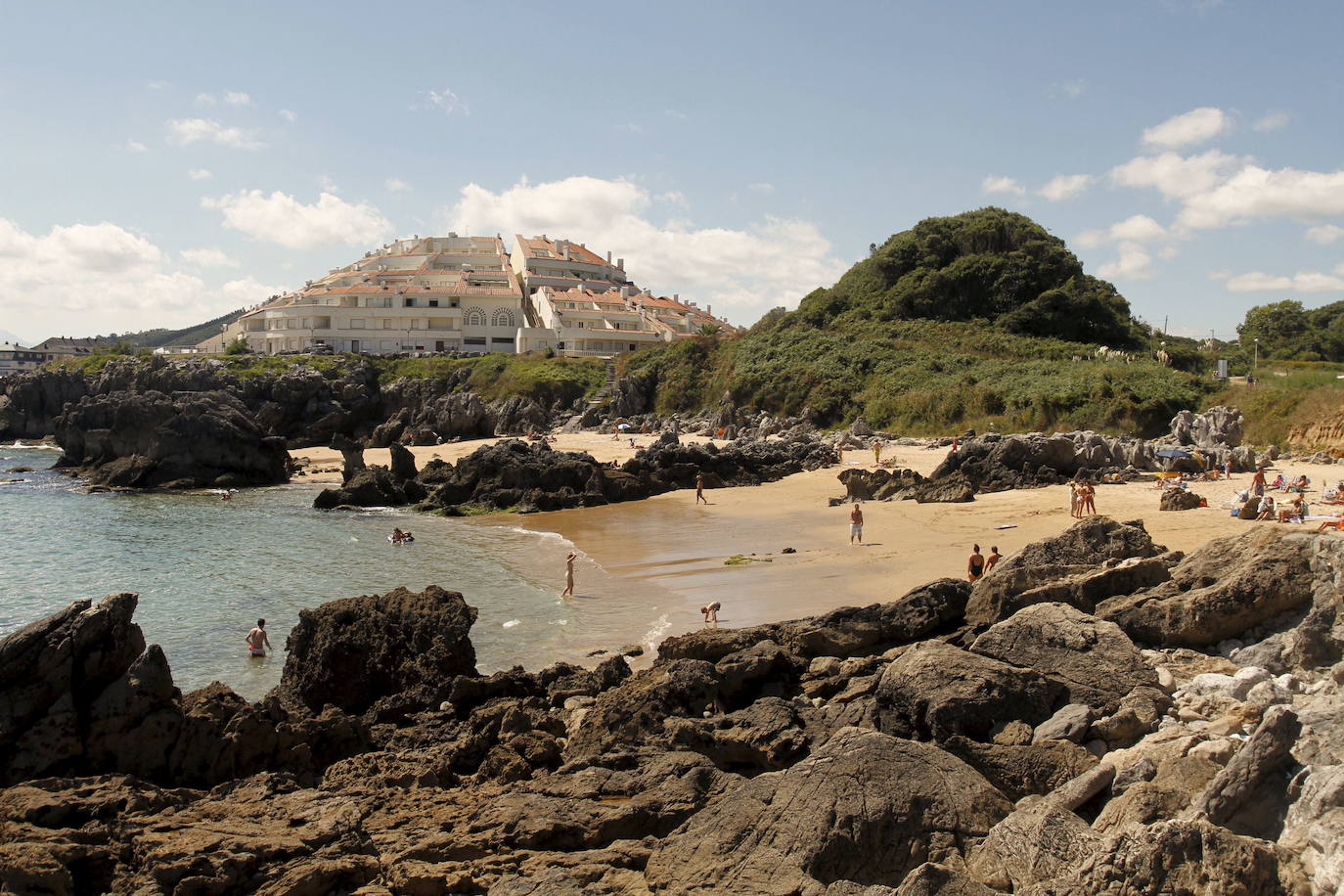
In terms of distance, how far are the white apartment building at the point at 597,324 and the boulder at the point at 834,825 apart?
6271cm

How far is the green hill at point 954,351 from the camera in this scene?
38125mm

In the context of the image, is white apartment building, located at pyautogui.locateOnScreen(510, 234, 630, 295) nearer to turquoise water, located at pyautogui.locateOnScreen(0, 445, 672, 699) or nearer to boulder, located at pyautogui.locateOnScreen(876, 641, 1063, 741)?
turquoise water, located at pyautogui.locateOnScreen(0, 445, 672, 699)

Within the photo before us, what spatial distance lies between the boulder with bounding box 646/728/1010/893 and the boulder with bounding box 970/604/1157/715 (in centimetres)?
231

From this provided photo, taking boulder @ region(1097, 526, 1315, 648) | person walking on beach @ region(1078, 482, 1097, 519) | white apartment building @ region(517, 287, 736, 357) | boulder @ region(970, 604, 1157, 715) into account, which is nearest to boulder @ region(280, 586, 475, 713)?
boulder @ region(970, 604, 1157, 715)

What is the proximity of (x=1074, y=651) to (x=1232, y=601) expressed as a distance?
2.03 meters

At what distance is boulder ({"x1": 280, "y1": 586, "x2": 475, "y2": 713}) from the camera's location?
10391 millimetres

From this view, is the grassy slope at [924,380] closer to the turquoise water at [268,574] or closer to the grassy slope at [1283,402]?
the grassy slope at [1283,402]

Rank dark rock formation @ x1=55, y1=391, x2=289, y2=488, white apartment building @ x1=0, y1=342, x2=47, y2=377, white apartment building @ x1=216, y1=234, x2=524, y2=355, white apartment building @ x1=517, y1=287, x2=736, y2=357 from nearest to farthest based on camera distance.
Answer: dark rock formation @ x1=55, y1=391, x2=289, y2=488 < white apartment building @ x1=517, y1=287, x2=736, y2=357 < white apartment building @ x1=216, y1=234, x2=524, y2=355 < white apartment building @ x1=0, y1=342, x2=47, y2=377

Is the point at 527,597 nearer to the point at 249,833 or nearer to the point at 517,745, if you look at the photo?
the point at 517,745

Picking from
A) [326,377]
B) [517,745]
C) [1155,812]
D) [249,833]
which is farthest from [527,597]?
[326,377]

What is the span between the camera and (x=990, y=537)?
64.2 feet

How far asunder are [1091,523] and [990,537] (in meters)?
7.10

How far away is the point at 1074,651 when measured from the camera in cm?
885

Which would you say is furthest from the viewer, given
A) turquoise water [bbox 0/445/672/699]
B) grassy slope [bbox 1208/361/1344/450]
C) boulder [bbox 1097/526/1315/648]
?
grassy slope [bbox 1208/361/1344/450]
